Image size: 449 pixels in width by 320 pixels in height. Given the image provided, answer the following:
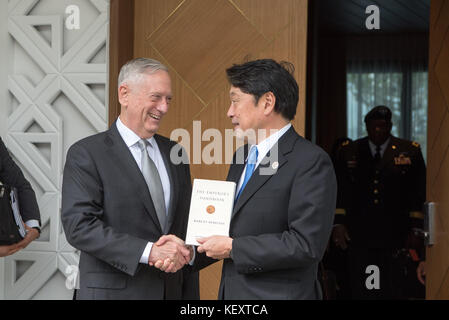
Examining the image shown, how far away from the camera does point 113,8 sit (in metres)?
3.67

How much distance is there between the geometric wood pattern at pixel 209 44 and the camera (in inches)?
147

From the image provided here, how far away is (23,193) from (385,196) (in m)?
2.78

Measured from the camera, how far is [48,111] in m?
3.77

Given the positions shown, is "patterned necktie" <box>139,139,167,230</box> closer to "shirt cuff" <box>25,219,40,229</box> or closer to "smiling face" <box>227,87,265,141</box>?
"smiling face" <box>227,87,265,141</box>

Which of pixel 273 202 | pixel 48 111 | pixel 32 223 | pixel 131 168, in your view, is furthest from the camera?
pixel 48 111

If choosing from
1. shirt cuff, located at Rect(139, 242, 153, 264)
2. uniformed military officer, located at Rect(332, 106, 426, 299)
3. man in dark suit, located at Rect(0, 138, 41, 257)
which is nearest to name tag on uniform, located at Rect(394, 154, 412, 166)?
uniformed military officer, located at Rect(332, 106, 426, 299)

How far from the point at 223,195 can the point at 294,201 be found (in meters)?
0.25

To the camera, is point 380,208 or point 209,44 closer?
point 209,44

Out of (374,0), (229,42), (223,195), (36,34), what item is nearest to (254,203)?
(223,195)

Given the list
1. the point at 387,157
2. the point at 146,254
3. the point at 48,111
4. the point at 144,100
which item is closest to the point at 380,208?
the point at 387,157

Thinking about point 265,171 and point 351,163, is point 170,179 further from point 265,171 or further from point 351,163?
point 351,163

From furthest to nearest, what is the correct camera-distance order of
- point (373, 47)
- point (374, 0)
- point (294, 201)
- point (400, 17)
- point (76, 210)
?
point (373, 47), point (400, 17), point (374, 0), point (76, 210), point (294, 201)

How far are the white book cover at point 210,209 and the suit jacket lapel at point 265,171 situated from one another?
0.12ft

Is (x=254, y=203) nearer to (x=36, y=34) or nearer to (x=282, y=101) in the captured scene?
(x=282, y=101)
